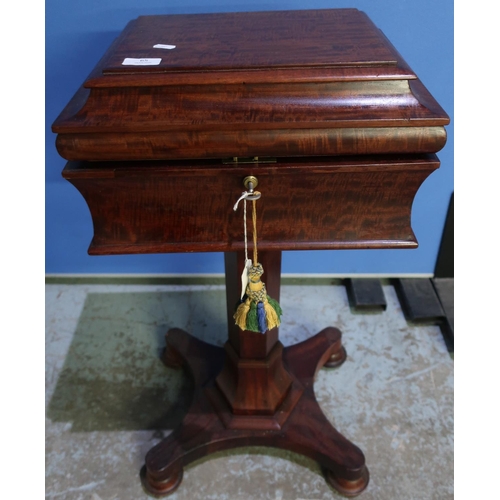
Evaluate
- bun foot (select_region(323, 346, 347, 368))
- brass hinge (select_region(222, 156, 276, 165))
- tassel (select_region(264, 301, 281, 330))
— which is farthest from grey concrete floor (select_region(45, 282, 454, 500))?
brass hinge (select_region(222, 156, 276, 165))

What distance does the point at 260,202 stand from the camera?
2.50ft

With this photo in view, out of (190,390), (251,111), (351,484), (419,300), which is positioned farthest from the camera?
(419,300)

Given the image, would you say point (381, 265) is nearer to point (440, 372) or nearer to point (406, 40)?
point (440, 372)

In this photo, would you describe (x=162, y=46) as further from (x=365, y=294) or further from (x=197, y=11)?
(x=365, y=294)

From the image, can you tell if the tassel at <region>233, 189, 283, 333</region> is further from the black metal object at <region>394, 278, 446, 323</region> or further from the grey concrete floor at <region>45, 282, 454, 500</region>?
the black metal object at <region>394, 278, 446, 323</region>

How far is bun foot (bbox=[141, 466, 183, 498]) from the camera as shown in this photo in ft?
3.55

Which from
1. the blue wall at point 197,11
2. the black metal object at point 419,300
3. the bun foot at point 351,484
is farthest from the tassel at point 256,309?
the black metal object at point 419,300

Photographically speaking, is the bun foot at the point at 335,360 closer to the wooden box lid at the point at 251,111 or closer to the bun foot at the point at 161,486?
the bun foot at the point at 161,486

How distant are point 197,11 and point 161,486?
41.5 inches

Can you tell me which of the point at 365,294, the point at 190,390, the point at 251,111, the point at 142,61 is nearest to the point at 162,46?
the point at 142,61

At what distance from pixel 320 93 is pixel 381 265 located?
98 centimetres

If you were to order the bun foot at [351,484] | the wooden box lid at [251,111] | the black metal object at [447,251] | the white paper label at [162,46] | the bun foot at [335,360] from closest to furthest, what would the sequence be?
1. the wooden box lid at [251,111]
2. the white paper label at [162,46]
3. the bun foot at [351,484]
4. the bun foot at [335,360]
5. the black metal object at [447,251]

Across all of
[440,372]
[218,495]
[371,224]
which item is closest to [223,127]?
[371,224]

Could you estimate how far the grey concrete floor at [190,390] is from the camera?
1.11 m
